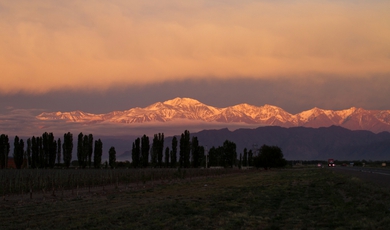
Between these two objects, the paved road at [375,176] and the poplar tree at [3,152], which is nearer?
the paved road at [375,176]

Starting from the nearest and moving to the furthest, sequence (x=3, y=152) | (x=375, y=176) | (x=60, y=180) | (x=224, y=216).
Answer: (x=224, y=216), (x=60, y=180), (x=375, y=176), (x=3, y=152)

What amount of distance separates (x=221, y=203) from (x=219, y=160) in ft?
418

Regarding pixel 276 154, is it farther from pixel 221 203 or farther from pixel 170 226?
pixel 170 226

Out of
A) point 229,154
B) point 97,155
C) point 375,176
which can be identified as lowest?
point 375,176

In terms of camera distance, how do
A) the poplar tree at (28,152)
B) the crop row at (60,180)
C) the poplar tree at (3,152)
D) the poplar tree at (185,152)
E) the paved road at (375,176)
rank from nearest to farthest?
the paved road at (375,176), the crop row at (60,180), the poplar tree at (3,152), the poplar tree at (28,152), the poplar tree at (185,152)

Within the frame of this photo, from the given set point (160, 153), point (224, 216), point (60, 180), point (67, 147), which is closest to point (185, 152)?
point (160, 153)

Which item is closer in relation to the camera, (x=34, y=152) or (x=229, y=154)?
(x=34, y=152)

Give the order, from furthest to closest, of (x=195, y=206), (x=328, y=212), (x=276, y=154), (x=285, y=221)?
1. (x=276, y=154)
2. (x=195, y=206)
3. (x=328, y=212)
4. (x=285, y=221)

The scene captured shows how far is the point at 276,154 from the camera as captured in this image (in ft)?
422

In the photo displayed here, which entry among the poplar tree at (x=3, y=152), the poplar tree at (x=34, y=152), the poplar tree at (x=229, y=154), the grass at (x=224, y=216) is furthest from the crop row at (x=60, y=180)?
the poplar tree at (x=229, y=154)

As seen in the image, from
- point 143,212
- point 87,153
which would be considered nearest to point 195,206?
point 143,212

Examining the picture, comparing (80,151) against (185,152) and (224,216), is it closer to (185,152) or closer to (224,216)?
(185,152)

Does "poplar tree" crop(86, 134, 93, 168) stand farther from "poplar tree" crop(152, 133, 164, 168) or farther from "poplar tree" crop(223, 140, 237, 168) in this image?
"poplar tree" crop(223, 140, 237, 168)

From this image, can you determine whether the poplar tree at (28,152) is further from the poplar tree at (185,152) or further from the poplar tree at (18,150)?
the poplar tree at (185,152)
